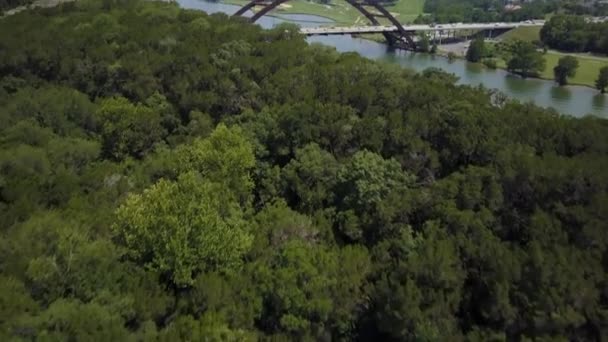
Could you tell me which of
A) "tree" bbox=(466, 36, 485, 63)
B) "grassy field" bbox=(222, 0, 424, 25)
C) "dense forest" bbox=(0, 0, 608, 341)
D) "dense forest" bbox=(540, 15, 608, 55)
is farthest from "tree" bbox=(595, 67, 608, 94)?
"grassy field" bbox=(222, 0, 424, 25)

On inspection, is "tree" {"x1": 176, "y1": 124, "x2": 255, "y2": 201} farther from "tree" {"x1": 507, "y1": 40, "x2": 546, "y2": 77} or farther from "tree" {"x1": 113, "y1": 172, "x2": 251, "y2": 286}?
"tree" {"x1": 507, "y1": 40, "x2": 546, "y2": 77}

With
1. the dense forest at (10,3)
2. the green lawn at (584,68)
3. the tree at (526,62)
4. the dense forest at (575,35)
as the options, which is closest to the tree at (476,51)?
the tree at (526,62)

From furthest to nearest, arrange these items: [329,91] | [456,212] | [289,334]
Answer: [329,91] → [456,212] → [289,334]

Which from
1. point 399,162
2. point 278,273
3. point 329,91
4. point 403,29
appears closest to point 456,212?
point 399,162

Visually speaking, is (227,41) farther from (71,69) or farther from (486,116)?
(486,116)

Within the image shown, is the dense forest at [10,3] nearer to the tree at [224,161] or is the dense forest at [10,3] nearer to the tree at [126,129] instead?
the tree at [126,129]

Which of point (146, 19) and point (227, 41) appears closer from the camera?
point (227, 41)
